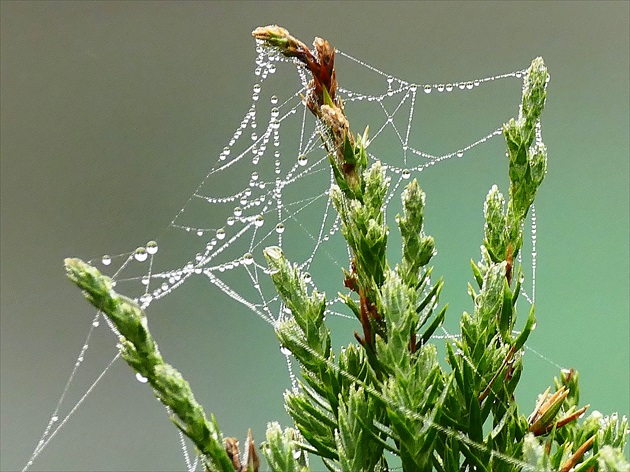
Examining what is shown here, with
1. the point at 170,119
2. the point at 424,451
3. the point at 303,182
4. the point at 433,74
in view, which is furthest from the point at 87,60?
the point at 424,451

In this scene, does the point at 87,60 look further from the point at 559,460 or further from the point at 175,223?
the point at 559,460

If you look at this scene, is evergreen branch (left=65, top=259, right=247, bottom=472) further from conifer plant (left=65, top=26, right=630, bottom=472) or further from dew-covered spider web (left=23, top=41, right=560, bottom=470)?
dew-covered spider web (left=23, top=41, right=560, bottom=470)

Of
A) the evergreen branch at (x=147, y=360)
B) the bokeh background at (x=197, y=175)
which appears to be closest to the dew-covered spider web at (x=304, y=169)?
the bokeh background at (x=197, y=175)

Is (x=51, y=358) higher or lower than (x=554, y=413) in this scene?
higher

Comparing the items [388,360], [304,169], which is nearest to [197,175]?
[304,169]

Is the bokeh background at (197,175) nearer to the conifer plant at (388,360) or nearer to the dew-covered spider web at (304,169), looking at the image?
the dew-covered spider web at (304,169)
